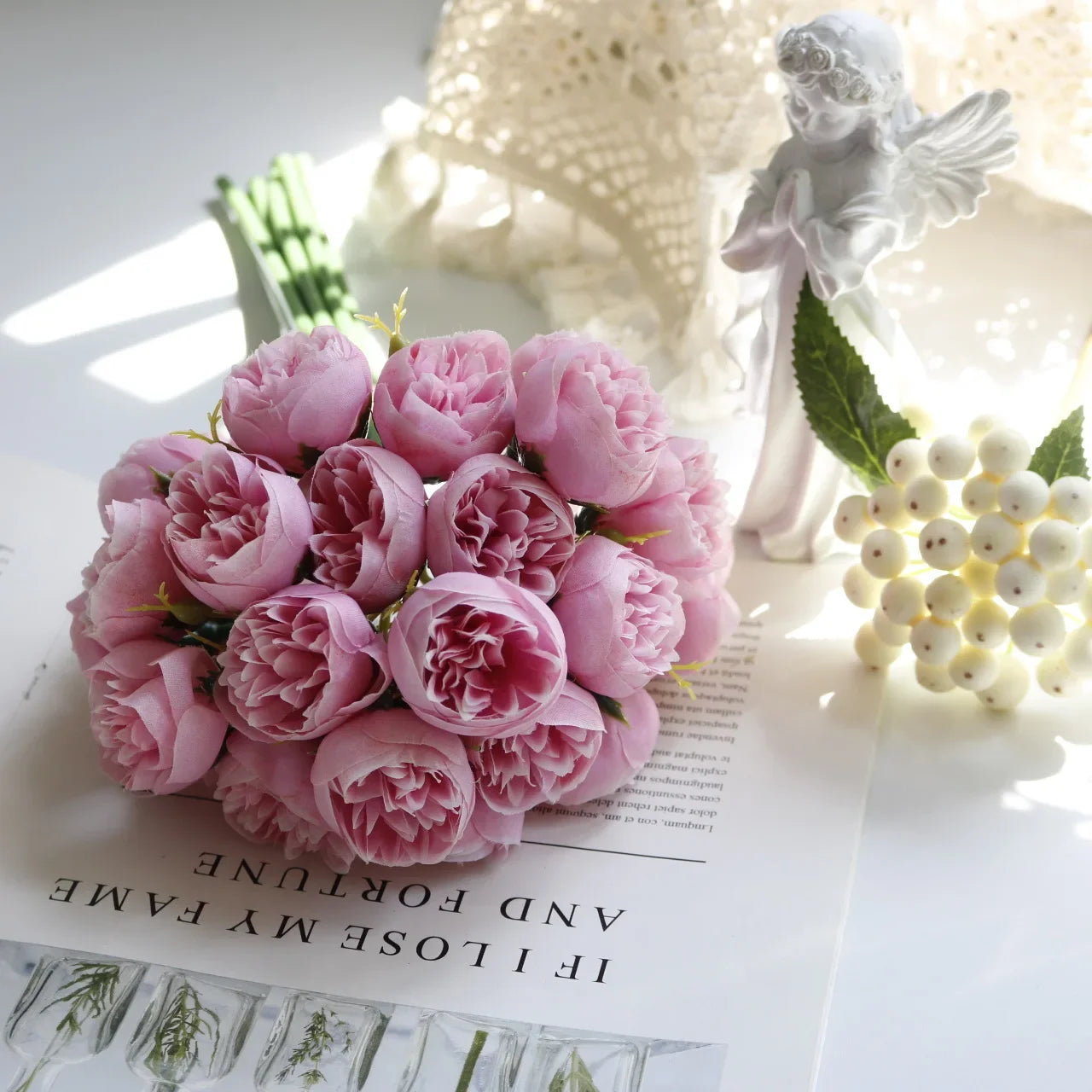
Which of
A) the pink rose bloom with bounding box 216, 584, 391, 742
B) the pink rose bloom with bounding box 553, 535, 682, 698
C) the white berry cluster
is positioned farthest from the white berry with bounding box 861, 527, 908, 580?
the pink rose bloom with bounding box 216, 584, 391, 742

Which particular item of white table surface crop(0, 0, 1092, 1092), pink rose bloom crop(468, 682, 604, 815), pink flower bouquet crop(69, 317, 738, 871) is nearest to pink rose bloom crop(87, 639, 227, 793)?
pink flower bouquet crop(69, 317, 738, 871)

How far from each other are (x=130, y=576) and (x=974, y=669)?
34cm

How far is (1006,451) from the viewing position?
534mm

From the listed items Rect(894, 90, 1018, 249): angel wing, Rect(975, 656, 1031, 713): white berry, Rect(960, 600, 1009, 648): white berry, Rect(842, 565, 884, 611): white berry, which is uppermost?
Rect(894, 90, 1018, 249): angel wing

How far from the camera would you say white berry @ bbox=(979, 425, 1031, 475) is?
0.53 meters

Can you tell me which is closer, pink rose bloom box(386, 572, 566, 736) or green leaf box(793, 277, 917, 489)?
pink rose bloom box(386, 572, 566, 736)

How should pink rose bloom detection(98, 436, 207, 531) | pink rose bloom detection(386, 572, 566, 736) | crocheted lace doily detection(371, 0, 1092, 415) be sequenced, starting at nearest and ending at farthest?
pink rose bloom detection(386, 572, 566, 736) < pink rose bloom detection(98, 436, 207, 531) < crocheted lace doily detection(371, 0, 1092, 415)

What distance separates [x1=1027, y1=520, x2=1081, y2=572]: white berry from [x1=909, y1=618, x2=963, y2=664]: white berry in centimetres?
5

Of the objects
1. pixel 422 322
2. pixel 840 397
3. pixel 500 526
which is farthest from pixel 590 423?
pixel 422 322

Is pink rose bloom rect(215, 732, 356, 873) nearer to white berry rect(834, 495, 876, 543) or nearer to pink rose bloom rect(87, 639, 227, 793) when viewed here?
pink rose bloom rect(87, 639, 227, 793)

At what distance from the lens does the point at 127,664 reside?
486 millimetres

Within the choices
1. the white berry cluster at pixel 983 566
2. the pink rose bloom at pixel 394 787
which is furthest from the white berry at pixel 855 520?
the pink rose bloom at pixel 394 787

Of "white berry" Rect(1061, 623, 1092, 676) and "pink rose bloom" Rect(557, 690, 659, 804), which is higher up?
"white berry" Rect(1061, 623, 1092, 676)

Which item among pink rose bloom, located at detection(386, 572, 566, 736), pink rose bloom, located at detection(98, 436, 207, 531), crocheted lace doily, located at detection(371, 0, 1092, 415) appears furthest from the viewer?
crocheted lace doily, located at detection(371, 0, 1092, 415)
